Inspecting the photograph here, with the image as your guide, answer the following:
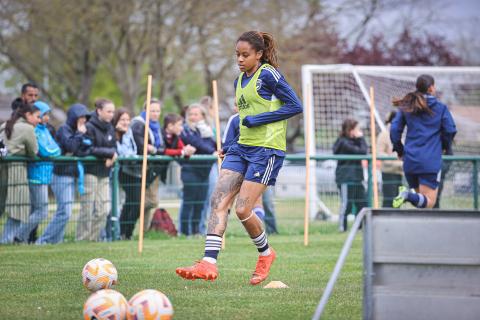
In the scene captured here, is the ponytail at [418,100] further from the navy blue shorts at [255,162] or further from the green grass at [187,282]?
the navy blue shorts at [255,162]

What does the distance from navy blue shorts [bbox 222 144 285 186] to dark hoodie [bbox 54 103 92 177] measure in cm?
561

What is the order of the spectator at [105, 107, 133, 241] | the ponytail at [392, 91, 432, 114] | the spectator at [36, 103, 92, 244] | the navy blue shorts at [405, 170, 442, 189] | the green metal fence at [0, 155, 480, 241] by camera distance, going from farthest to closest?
1. the spectator at [105, 107, 133, 241]
2. the green metal fence at [0, 155, 480, 241]
3. the spectator at [36, 103, 92, 244]
4. the navy blue shorts at [405, 170, 442, 189]
5. the ponytail at [392, 91, 432, 114]

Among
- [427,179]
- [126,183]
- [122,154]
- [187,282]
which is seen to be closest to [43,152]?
[122,154]

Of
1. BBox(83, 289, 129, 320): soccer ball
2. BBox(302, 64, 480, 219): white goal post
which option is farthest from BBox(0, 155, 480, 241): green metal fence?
BBox(83, 289, 129, 320): soccer ball

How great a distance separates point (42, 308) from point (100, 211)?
6.72m

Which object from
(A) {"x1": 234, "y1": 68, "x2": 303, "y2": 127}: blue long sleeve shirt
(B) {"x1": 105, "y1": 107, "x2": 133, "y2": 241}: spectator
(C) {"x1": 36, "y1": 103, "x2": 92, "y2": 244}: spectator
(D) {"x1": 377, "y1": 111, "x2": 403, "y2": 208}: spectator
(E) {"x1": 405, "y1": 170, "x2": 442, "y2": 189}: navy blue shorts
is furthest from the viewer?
(D) {"x1": 377, "y1": 111, "x2": 403, "y2": 208}: spectator

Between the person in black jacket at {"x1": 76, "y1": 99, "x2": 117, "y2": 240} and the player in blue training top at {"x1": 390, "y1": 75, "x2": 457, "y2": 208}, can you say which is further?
the person in black jacket at {"x1": 76, "y1": 99, "x2": 117, "y2": 240}

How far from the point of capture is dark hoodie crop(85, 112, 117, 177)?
530 inches

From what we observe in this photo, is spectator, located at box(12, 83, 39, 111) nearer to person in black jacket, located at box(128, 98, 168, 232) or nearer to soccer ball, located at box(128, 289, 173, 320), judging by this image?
person in black jacket, located at box(128, 98, 168, 232)

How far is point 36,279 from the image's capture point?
8.70 meters

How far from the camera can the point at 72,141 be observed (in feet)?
44.1

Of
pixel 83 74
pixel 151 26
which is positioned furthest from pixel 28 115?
pixel 83 74

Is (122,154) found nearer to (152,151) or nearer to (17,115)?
(152,151)

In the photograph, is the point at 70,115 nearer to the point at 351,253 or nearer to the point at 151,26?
the point at 351,253
